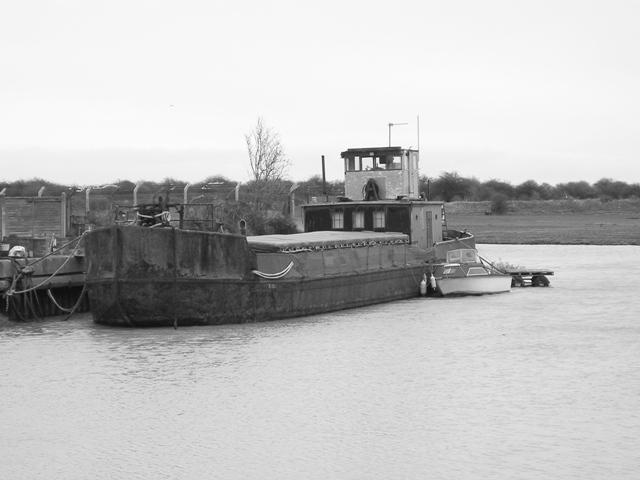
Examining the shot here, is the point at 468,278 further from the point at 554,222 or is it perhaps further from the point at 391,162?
the point at 554,222

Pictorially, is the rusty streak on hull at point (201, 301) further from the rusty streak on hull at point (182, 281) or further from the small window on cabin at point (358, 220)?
the small window on cabin at point (358, 220)

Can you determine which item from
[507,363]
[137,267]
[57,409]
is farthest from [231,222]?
[57,409]

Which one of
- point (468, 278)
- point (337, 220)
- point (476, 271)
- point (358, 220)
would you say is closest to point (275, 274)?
point (358, 220)

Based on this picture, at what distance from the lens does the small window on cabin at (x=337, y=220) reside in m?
33.0

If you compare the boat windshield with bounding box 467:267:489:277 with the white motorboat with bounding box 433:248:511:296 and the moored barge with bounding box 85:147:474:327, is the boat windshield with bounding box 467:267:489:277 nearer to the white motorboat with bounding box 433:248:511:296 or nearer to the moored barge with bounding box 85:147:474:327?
the white motorboat with bounding box 433:248:511:296

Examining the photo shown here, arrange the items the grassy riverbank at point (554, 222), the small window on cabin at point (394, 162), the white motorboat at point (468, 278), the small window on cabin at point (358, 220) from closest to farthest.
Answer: the white motorboat at point (468, 278) < the small window on cabin at point (358, 220) < the small window on cabin at point (394, 162) < the grassy riverbank at point (554, 222)

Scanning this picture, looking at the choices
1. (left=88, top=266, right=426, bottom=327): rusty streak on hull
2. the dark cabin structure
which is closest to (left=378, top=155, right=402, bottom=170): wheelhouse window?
the dark cabin structure

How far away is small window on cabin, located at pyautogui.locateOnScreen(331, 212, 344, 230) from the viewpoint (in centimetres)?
3303

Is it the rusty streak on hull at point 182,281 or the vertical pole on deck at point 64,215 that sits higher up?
the vertical pole on deck at point 64,215

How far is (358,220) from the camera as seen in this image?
1292 inches

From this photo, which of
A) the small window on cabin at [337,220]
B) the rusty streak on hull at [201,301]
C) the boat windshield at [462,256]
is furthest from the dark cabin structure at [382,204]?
the rusty streak on hull at [201,301]

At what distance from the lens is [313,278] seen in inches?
1033

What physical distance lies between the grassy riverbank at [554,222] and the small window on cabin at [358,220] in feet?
94.2

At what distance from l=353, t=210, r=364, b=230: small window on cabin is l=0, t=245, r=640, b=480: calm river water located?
295 inches
